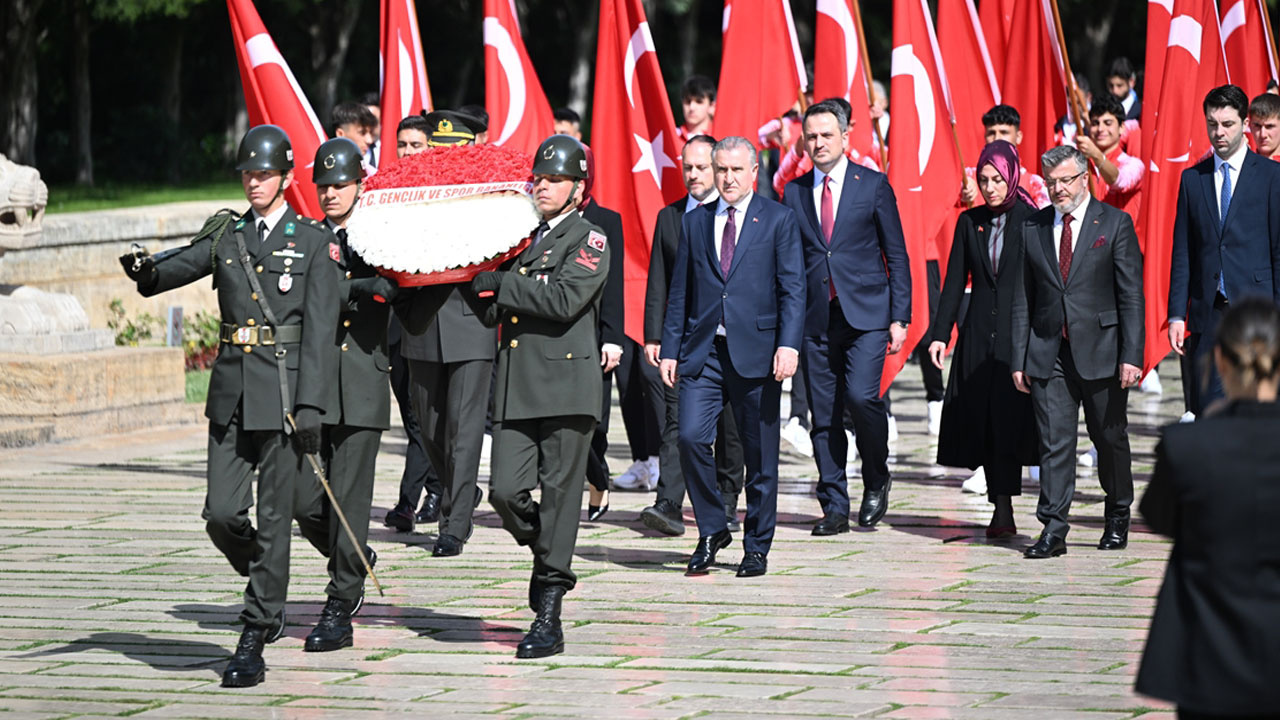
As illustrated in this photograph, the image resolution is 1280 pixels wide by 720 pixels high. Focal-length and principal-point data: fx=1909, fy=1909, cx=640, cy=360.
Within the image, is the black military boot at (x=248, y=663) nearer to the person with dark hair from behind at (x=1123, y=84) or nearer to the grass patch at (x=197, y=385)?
the grass patch at (x=197, y=385)

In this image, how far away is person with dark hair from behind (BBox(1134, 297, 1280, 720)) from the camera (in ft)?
14.7

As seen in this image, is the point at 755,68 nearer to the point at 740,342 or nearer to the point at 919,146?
the point at 919,146

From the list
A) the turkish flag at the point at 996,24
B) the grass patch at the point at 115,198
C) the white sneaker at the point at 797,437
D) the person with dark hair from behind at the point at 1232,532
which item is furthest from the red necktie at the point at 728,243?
the grass patch at the point at 115,198

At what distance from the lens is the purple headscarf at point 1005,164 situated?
34.1ft

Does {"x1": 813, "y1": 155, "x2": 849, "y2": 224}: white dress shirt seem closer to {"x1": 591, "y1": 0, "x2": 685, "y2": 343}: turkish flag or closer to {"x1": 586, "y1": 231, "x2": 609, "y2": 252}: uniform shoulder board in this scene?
{"x1": 591, "y1": 0, "x2": 685, "y2": 343}: turkish flag

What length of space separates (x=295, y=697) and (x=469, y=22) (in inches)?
1640

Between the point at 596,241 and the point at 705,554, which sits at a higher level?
the point at 596,241

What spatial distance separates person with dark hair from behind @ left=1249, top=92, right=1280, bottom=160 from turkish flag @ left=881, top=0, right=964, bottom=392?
6.53 feet

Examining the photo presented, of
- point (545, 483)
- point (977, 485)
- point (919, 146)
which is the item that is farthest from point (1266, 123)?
point (545, 483)

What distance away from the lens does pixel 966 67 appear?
13.2 meters

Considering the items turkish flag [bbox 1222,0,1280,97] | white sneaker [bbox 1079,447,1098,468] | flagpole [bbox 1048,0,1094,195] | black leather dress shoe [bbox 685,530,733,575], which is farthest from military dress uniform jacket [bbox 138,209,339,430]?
turkish flag [bbox 1222,0,1280,97]

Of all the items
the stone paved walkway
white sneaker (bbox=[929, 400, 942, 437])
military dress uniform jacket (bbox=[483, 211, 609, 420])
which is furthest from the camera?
white sneaker (bbox=[929, 400, 942, 437])

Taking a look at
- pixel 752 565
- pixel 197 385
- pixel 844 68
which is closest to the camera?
pixel 752 565

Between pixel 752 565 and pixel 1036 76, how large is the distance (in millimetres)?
5628
